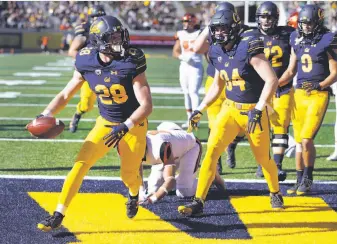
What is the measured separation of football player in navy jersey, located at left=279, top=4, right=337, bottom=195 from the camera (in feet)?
20.8

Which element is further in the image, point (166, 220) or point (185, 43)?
point (185, 43)

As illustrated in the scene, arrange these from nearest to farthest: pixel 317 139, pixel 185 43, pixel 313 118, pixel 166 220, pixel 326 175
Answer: pixel 166 220, pixel 313 118, pixel 326 175, pixel 317 139, pixel 185 43

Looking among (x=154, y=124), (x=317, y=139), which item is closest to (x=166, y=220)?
(x=317, y=139)

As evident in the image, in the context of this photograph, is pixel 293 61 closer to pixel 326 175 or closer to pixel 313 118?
pixel 313 118

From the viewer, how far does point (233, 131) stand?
555 cm

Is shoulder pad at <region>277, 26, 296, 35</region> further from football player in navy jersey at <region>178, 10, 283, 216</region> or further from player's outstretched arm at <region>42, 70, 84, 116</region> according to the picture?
player's outstretched arm at <region>42, 70, 84, 116</region>

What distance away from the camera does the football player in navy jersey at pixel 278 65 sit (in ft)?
21.9

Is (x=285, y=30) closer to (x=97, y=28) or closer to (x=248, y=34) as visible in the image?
(x=248, y=34)

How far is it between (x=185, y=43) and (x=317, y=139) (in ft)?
7.30

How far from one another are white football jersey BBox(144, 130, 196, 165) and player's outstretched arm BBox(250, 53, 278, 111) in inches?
33.5

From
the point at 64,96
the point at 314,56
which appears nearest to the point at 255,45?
the point at 314,56

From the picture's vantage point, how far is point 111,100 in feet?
16.8

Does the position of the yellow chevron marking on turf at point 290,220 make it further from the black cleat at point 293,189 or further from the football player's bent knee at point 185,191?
the football player's bent knee at point 185,191

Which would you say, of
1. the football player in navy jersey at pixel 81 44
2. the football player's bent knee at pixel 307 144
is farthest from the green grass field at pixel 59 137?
the football player's bent knee at pixel 307 144
